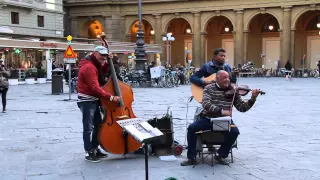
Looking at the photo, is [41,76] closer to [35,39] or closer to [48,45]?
[48,45]

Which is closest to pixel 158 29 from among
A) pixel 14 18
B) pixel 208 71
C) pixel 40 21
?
pixel 40 21

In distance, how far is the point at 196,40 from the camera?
147 feet

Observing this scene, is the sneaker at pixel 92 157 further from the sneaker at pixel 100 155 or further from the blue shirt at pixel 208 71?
the blue shirt at pixel 208 71

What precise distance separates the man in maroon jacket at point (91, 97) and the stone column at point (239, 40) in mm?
37079

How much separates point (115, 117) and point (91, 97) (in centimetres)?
52

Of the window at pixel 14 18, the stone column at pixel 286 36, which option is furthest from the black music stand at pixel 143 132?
the stone column at pixel 286 36

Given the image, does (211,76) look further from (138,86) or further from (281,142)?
(138,86)

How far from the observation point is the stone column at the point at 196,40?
44.2 m

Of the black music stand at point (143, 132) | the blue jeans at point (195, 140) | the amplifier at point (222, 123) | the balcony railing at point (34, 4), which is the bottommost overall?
the blue jeans at point (195, 140)

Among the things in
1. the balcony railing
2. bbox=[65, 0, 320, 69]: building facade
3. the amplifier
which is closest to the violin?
the amplifier

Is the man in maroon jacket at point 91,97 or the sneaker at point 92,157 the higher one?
the man in maroon jacket at point 91,97

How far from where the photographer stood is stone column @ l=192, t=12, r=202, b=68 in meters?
44.2

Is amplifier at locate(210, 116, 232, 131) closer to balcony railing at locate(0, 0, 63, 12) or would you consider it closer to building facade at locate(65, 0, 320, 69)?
balcony railing at locate(0, 0, 63, 12)

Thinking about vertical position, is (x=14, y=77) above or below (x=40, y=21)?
below
